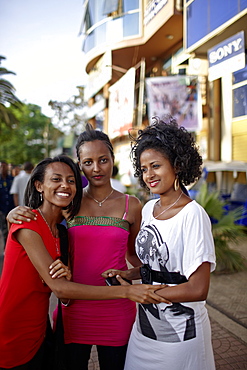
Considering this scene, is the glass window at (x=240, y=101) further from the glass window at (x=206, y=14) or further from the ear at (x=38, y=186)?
the ear at (x=38, y=186)

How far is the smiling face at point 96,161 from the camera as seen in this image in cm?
219

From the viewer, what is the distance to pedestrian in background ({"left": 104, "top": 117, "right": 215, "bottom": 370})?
5.04 feet

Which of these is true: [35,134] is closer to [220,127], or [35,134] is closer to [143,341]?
[220,127]

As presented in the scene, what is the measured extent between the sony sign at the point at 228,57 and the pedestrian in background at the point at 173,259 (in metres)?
6.62

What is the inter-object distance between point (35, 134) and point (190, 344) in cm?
4934

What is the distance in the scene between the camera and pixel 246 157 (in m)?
11.3

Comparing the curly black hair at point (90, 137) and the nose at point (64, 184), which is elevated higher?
the curly black hair at point (90, 137)

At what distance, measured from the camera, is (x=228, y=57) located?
26.3 feet

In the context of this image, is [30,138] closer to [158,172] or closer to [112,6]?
[112,6]

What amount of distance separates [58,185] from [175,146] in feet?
2.39

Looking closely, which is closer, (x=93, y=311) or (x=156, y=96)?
(x=93, y=311)

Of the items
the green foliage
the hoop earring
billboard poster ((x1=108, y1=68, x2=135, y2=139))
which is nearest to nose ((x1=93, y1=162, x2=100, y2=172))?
the hoop earring

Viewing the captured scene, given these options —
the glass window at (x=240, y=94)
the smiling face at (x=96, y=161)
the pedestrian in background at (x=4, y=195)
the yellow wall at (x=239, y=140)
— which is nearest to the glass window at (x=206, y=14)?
the glass window at (x=240, y=94)

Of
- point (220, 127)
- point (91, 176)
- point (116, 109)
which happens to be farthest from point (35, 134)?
point (91, 176)
